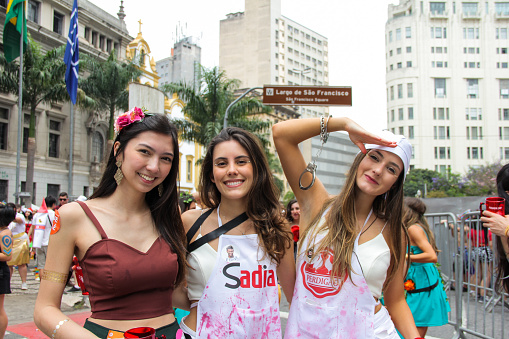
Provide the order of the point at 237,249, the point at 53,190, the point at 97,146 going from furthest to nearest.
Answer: the point at 97,146
the point at 53,190
the point at 237,249

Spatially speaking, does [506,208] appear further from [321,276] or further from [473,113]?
[473,113]

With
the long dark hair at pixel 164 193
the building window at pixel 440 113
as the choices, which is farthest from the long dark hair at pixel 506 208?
the building window at pixel 440 113

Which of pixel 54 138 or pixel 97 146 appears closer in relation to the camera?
pixel 54 138

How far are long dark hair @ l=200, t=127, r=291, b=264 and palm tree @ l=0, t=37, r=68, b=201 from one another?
2221cm

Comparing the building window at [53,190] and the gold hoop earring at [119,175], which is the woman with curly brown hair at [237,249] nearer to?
the gold hoop earring at [119,175]

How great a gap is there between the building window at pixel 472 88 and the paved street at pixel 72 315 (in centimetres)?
8438

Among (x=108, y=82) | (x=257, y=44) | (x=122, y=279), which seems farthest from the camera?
(x=257, y=44)

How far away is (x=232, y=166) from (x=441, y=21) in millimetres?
92419

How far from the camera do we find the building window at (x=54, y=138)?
29.2 metres

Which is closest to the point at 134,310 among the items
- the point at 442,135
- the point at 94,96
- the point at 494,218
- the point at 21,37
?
the point at 494,218

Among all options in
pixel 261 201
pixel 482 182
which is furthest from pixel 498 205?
pixel 482 182

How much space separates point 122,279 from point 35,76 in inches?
907

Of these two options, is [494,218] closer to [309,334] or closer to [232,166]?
[309,334]

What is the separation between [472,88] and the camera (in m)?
81.9
